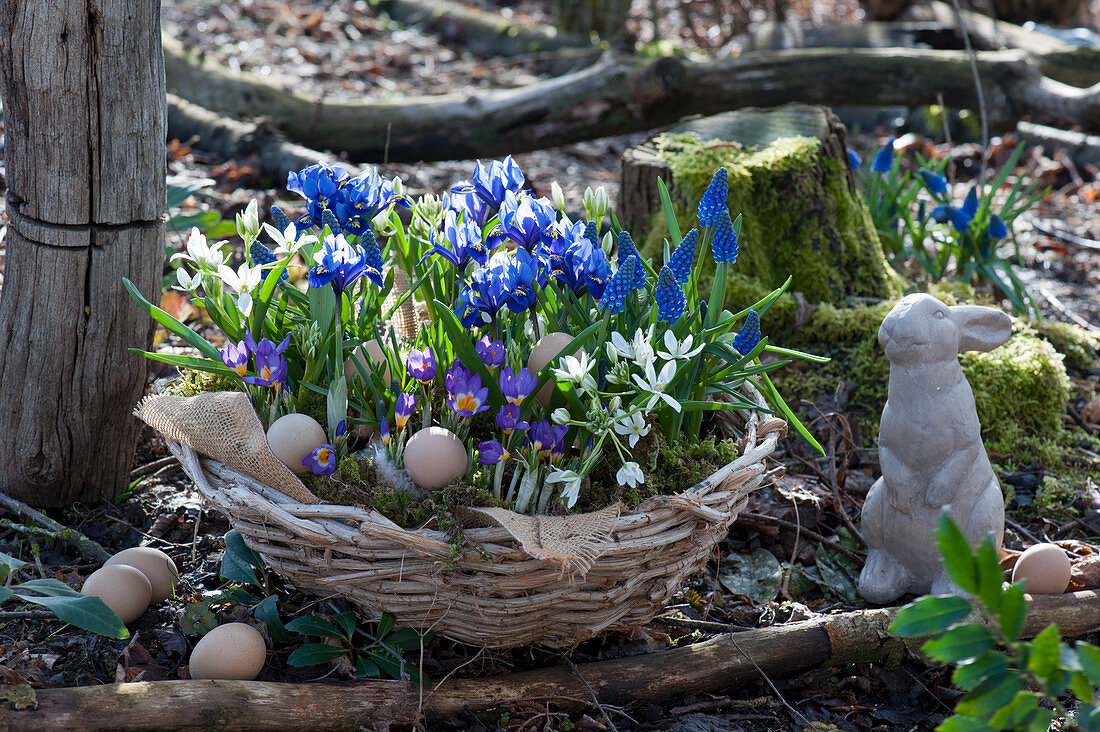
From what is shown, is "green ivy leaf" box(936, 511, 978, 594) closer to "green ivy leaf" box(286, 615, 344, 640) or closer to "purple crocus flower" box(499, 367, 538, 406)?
"purple crocus flower" box(499, 367, 538, 406)

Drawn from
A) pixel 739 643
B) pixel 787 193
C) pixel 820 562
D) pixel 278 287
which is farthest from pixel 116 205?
pixel 787 193

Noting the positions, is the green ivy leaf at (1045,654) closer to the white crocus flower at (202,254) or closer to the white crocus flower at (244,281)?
the white crocus flower at (244,281)

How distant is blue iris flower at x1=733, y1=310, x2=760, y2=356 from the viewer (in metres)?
1.69

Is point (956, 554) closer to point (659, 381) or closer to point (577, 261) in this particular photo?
point (659, 381)

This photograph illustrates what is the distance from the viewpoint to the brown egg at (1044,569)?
200 cm

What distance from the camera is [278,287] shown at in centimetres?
195

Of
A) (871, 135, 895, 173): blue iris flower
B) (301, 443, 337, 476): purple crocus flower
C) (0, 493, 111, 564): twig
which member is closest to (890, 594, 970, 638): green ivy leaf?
(301, 443, 337, 476): purple crocus flower

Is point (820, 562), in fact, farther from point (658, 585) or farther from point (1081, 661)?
point (1081, 661)

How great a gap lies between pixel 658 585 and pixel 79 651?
115 cm

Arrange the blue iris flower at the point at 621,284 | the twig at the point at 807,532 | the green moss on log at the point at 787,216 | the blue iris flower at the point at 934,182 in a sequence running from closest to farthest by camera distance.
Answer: the blue iris flower at the point at 621,284
the twig at the point at 807,532
the green moss on log at the point at 787,216
the blue iris flower at the point at 934,182

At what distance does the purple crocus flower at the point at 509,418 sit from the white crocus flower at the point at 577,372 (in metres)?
0.10

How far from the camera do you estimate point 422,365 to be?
164cm

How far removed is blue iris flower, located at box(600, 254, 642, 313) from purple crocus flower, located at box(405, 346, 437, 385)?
13.3 inches

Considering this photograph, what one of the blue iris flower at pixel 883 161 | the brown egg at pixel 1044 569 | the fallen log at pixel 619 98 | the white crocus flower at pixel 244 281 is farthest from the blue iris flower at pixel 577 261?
the fallen log at pixel 619 98
